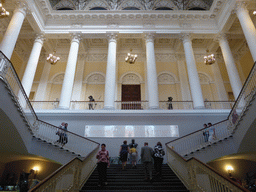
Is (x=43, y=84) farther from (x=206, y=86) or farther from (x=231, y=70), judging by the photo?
(x=231, y=70)

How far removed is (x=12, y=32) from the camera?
11.2 meters

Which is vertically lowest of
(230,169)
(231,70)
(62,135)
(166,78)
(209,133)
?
(230,169)

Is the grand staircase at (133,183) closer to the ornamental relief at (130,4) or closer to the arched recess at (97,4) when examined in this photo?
the ornamental relief at (130,4)

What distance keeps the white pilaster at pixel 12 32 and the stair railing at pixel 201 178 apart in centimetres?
1095

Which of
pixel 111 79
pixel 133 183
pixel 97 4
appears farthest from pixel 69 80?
pixel 133 183

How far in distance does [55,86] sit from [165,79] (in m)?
9.99

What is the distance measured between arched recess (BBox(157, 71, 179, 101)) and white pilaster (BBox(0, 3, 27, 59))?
11.4 m

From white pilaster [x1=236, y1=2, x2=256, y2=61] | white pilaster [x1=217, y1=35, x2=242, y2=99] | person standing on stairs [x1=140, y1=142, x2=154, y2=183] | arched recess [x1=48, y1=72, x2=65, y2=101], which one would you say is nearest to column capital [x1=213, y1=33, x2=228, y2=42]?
white pilaster [x1=217, y1=35, x2=242, y2=99]

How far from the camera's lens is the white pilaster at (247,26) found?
11.2 metres

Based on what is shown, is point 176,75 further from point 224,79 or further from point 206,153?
point 206,153

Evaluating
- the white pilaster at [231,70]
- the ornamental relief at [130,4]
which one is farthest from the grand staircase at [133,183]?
the ornamental relief at [130,4]

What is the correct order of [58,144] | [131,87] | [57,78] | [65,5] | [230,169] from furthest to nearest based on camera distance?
1. [57,78]
2. [131,87]
3. [65,5]
4. [230,169]
5. [58,144]

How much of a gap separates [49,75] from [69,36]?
4.63 metres

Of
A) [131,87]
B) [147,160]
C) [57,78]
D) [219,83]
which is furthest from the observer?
[57,78]
